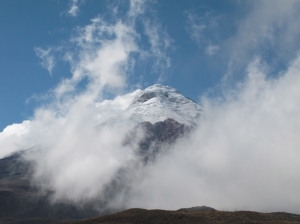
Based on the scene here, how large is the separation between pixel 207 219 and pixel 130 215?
1988 centimetres

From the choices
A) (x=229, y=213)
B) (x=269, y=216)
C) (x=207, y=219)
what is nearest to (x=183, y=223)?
(x=207, y=219)

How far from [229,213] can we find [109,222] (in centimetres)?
3033

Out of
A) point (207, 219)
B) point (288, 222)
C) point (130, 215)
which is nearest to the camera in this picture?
point (288, 222)

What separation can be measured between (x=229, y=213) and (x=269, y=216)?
32.9 ft

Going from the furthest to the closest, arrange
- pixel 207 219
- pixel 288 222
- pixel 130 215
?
pixel 130 215, pixel 207 219, pixel 288 222

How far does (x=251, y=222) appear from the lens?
239 ft

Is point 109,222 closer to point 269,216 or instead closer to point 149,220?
point 149,220

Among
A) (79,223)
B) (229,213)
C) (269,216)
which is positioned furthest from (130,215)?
(269,216)

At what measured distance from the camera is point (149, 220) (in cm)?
7856

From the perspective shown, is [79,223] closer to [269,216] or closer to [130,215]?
[130,215]

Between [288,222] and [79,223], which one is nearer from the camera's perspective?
[288,222]

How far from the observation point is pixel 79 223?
258 feet

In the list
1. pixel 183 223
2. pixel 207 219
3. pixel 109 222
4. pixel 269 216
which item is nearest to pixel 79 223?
pixel 109 222

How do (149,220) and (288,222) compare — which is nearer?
(288,222)
